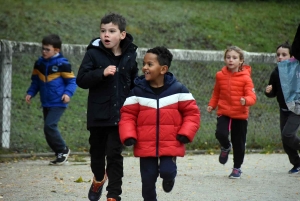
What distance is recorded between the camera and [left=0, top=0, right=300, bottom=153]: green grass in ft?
39.6

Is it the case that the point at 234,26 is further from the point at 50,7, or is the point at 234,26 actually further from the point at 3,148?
the point at 3,148

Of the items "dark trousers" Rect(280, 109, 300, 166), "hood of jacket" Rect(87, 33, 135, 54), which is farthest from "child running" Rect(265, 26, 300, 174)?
"hood of jacket" Rect(87, 33, 135, 54)

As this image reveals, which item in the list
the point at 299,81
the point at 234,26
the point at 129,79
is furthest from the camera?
the point at 234,26

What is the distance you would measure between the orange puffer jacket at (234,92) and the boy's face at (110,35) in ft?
8.57

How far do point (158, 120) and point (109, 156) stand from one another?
69 centimetres

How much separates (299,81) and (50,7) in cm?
1154

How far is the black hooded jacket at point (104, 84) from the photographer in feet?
20.9

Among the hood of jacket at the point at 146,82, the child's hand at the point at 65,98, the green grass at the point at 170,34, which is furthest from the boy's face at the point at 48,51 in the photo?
the hood of jacket at the point at 146,82

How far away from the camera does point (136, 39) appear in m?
16.8

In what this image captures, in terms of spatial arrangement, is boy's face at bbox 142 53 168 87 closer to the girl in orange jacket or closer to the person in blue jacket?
the girl in orange jacket

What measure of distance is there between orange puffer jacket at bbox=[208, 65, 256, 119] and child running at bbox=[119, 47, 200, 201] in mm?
2749

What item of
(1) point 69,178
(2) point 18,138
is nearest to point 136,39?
(2) point 18,138

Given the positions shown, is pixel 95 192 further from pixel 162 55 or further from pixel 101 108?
pixel 162 55

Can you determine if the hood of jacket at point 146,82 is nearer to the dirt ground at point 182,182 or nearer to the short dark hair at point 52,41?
the dirt ground at point 182,182
